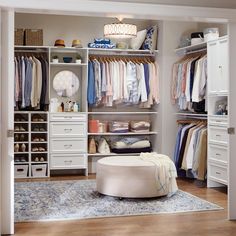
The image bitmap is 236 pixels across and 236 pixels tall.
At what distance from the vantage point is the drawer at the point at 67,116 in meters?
7.26

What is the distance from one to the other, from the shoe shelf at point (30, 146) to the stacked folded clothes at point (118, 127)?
1107 mm

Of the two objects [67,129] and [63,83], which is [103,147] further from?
[63,83]

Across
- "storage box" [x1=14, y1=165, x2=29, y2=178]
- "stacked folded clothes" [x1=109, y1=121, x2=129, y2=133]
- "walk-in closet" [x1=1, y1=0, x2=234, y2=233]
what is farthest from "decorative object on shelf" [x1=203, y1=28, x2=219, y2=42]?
"storage box" [x1=14, y1=165, x2=29, y2=178]

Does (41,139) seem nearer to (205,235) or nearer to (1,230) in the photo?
(1,230)

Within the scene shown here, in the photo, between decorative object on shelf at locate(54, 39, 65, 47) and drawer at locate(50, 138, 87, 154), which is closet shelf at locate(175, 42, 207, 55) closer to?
decorative object on shelf at locate(54, 39, 65, 47)

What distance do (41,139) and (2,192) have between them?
10.8ft

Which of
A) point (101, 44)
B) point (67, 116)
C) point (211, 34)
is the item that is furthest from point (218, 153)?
point (101, 44)

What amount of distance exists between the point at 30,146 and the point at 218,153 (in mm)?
2952

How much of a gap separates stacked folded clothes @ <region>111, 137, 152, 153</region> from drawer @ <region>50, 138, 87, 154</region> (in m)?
0.55

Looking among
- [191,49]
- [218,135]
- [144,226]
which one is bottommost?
[144,226]

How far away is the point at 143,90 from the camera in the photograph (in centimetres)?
752

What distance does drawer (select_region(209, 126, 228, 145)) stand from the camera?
5923 millimetres

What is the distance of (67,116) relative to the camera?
7.31 m

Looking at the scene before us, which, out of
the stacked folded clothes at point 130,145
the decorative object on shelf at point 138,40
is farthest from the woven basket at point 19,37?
the stacked folded clothes at point 130,145
